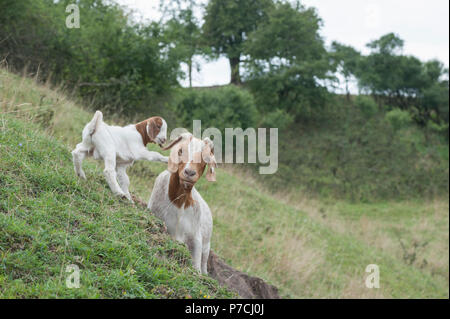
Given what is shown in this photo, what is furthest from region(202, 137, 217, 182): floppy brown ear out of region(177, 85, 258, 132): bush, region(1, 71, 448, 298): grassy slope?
region(177, 85, 258, 132): bush

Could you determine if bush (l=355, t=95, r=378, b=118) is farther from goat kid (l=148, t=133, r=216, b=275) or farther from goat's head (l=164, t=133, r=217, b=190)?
goat's head (l=164, t=133, r=217, b=190)

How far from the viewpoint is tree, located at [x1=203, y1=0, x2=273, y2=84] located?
35.8 metres

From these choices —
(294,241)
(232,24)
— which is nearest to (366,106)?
(232,24)

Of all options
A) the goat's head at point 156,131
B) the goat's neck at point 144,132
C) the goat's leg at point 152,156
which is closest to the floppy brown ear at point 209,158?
the goat's leg at point 152,156

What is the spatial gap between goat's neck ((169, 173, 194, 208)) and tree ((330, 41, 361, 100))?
3178 cm

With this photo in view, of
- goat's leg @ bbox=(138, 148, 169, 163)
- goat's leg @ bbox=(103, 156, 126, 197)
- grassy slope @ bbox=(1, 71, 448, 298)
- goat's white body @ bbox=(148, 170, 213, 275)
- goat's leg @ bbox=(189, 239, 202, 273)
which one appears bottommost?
grassy slope @ bbox=(1, 71, 448, 298)

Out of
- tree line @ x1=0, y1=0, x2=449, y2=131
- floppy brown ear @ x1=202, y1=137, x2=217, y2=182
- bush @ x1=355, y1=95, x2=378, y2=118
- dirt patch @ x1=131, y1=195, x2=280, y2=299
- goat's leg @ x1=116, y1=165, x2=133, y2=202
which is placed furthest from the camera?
bush @ x1=355, y1=95, x2=378, y2=118

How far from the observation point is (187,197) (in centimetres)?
468

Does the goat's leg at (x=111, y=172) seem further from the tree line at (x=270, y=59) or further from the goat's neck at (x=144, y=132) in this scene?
the tree line at (x=270, y=59)

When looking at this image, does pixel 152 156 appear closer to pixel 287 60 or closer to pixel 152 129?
pixel 152 129

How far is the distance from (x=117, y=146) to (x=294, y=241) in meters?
8.50

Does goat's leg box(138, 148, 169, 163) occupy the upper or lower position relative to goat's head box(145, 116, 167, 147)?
lower
